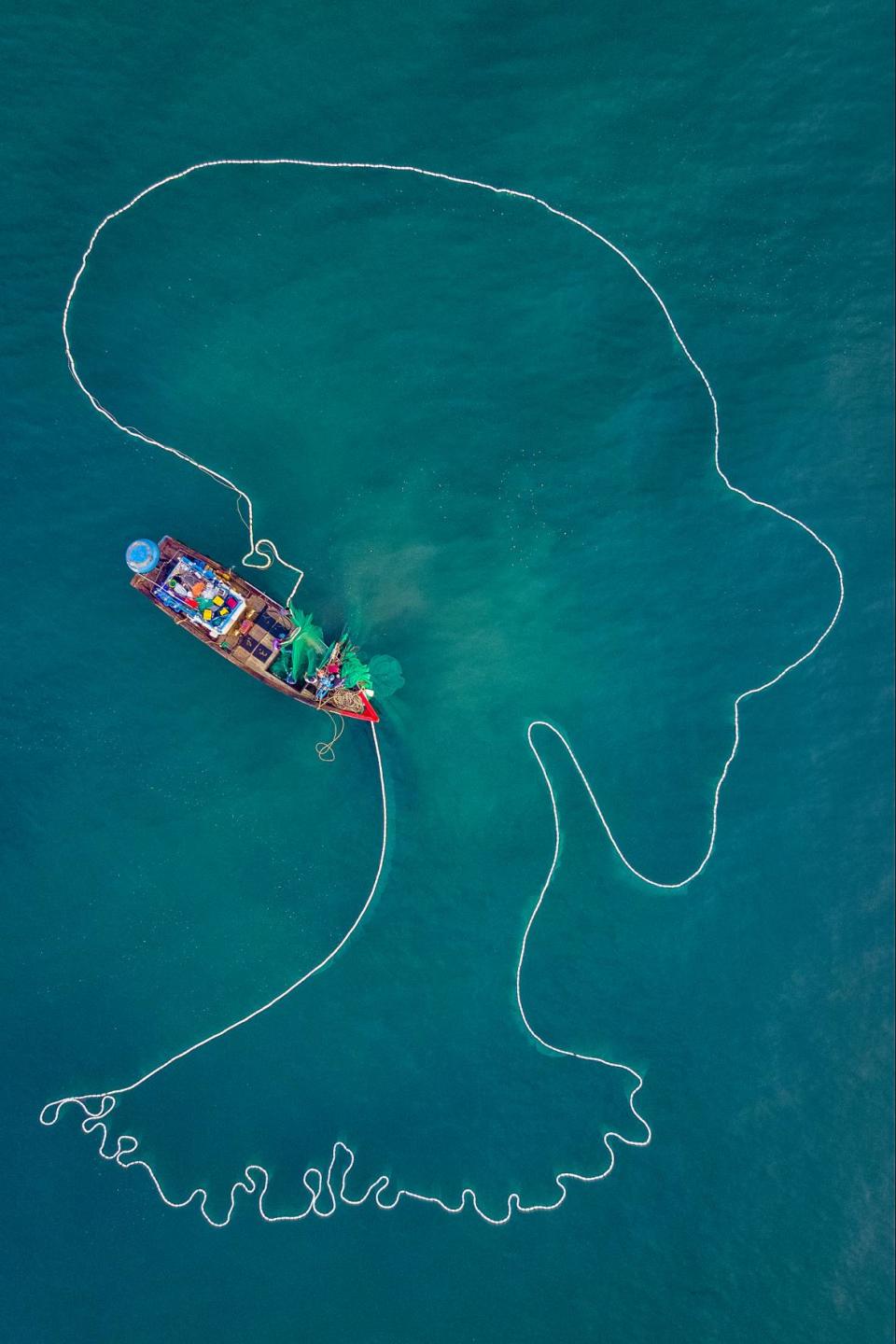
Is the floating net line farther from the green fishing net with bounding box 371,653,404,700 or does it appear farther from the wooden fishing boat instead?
the wooden fishing boat

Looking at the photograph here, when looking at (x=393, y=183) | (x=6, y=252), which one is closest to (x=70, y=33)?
(x=6, y=252)

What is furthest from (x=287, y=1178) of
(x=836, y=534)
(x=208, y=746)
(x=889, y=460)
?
(x=889, y=460)

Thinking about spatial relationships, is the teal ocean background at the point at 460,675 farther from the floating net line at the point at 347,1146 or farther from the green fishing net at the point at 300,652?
the green fishing net at the point at 300,652

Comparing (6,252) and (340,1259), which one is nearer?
(6,252)

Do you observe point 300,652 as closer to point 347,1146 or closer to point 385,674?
point 385,674

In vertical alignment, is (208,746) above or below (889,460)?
below

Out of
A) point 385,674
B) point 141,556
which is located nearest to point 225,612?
point 141,556

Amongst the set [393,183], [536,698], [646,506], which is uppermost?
[393,183]

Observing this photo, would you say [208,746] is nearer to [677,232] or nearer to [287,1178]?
[287,1178]
